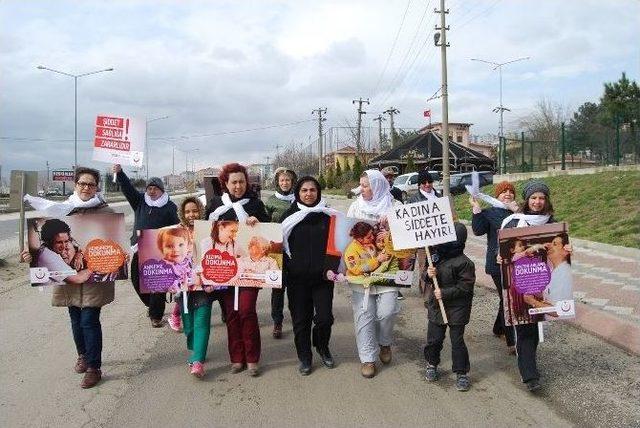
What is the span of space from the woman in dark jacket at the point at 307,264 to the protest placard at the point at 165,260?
93 cm

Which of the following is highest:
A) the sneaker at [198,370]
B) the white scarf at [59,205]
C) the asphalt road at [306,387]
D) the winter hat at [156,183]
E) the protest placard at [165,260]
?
the winter hat at [156,183]

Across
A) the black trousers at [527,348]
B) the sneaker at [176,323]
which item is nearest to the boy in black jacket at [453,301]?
the black trousers at [527,348]

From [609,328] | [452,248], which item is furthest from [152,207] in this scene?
[609,328]

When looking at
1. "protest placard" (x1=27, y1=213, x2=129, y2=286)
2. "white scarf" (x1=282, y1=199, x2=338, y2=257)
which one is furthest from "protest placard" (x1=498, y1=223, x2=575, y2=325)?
"protest placard" (x1=27, y1=213, x2=129, y2=286)

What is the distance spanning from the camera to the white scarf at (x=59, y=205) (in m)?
4.94

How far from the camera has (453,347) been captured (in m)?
4.76

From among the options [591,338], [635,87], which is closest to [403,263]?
[591,338]

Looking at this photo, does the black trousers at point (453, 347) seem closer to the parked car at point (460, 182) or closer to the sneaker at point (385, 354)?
the sneaker at point (385, 354)

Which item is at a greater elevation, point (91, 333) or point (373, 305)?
point (373, 305)

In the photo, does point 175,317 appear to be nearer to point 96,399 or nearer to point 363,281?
point 96,399

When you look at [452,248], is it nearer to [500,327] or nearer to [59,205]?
[500,327]

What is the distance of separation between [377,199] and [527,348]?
6.06 feet

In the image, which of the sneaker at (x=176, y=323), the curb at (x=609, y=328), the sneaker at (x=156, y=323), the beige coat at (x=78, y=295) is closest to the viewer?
the beige coat at (x=78, y=295)

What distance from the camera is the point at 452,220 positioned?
480 centimetres
